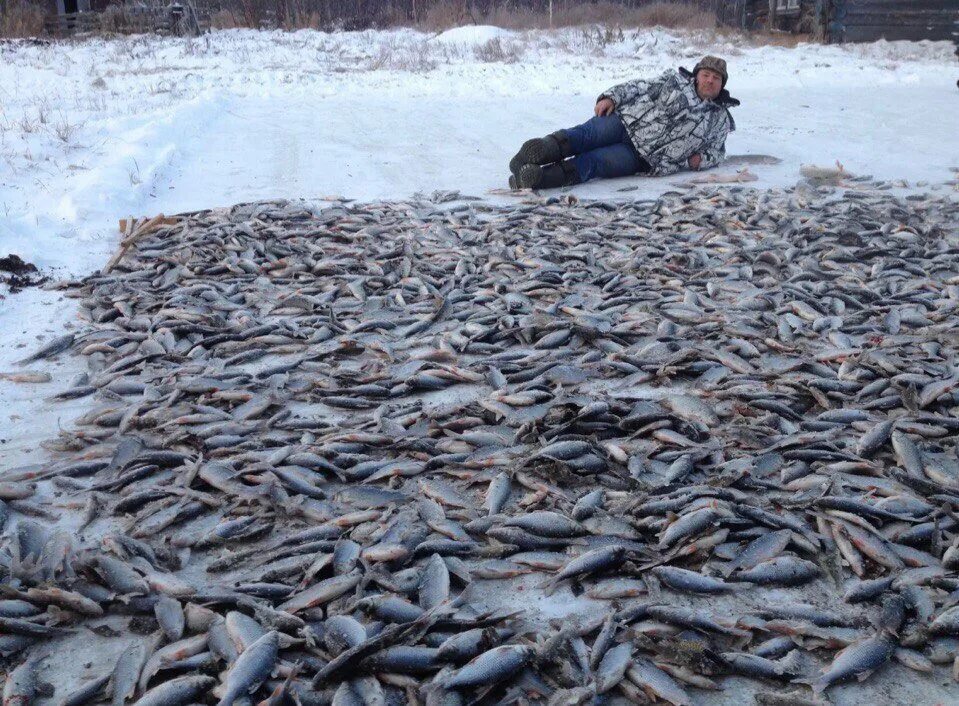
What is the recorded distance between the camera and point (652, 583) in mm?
2658

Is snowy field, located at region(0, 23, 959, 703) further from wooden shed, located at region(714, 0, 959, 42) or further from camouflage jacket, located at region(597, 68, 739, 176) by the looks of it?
wooden shed, located at region(714, 0, 959, 42)

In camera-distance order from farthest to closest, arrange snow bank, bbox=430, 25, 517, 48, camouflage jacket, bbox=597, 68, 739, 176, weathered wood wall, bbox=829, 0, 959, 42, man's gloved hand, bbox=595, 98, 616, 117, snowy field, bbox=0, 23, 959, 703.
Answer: snow bank, bbox=430, 25, 517, 48, weathered wood wall, bbox=829, 0, 959, 42, man's gloved hand, bbox=595, 98, 616, 117, camouflage jacket, bbox=597, 68, 739, 176, snowy field, bbox=0, 23, 959, 703

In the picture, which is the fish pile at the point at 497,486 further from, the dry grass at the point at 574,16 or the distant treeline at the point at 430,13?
the distant treeline at the point at 430,13

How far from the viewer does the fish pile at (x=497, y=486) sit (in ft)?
7.72

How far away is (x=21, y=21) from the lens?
24.3 m

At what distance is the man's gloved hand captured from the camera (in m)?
8.26

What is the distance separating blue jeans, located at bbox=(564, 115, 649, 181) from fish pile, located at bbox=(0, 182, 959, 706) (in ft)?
9.73

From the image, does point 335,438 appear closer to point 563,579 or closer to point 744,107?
point 563,579

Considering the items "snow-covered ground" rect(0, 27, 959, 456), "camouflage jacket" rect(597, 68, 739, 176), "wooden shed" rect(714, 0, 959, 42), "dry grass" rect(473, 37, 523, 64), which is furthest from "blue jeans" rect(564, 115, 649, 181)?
"wooden shed" rect(714, 0, 959, 42)

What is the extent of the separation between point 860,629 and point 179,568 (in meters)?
2.24

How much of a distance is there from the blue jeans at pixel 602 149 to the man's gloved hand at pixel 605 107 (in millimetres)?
50

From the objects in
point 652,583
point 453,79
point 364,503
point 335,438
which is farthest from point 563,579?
point 453,79

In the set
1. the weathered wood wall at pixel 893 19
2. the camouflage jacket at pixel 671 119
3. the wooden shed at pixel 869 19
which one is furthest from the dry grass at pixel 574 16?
the camouflage jacket at pixel 671 119

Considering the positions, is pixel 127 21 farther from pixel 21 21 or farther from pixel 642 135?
pixel 642 135
